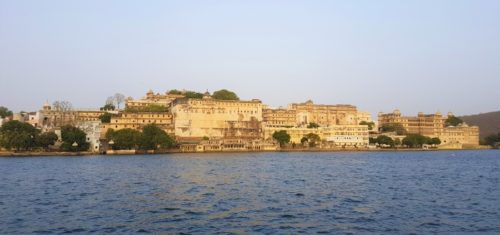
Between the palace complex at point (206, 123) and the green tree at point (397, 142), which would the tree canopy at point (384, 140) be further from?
the palace complex at point (206, 123)

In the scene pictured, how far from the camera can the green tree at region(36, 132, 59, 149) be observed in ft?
221

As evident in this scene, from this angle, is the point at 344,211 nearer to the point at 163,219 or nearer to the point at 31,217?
the point at 163,219

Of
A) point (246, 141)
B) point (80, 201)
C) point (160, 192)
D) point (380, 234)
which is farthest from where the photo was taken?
point (246, 141)

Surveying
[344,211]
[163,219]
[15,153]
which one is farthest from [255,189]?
[15,153]

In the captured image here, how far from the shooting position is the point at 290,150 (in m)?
90.6

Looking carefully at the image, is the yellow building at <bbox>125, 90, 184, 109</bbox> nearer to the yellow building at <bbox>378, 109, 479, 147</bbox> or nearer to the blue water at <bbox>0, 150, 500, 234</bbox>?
the yellow building at <bbox>378, 109, 479, 147</bbox>

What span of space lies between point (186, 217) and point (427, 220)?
7.83 metres

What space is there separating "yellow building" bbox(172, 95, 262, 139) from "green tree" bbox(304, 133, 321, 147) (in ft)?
33.3

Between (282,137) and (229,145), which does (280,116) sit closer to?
(282,137)

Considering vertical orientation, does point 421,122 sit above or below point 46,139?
above

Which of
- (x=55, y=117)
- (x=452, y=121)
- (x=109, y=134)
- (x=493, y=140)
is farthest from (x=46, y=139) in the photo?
(x=452, y=121)

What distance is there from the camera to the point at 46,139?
6775cm

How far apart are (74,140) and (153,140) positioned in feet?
36.3

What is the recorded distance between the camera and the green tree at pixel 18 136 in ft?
215
